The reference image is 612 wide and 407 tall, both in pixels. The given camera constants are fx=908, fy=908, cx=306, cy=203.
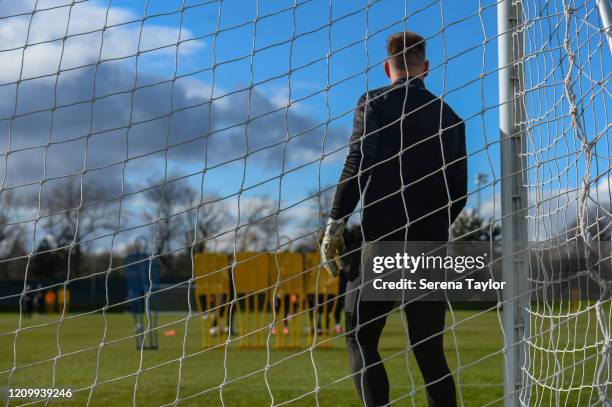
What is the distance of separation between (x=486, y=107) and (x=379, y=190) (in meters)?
0.54

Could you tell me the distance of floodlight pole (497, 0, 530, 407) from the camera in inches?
141

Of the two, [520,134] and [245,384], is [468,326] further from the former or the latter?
[520,134]

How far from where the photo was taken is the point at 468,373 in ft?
21.6

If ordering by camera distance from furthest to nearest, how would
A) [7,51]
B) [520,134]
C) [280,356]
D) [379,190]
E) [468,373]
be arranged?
[280,356], [468,373], [7,51], [520,134], [379,190]

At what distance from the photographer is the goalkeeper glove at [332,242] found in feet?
11.3

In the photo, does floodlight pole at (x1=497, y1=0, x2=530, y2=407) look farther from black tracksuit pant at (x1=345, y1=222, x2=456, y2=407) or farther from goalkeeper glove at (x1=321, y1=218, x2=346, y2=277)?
goalkeeper glove at (x1=321, y1=218, x2=346, y2=277)

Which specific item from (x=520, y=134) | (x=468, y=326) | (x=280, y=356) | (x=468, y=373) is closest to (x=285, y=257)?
(x=280, y=356)

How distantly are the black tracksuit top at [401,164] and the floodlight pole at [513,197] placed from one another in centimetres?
23

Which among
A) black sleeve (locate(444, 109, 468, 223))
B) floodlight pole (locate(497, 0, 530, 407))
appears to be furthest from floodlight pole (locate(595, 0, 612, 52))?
black sleeve (locate(444, 109, 468, 223))

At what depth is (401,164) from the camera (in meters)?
3.44

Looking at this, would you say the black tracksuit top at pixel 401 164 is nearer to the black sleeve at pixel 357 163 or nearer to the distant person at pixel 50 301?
the black sleeve at pixel 357 163

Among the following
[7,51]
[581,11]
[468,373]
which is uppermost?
[7,51]

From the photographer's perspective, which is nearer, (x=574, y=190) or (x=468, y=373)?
(x=574, y=190)

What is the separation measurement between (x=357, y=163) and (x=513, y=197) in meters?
0.69
